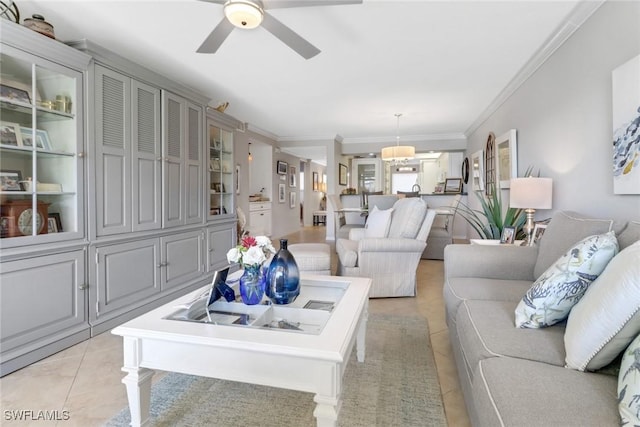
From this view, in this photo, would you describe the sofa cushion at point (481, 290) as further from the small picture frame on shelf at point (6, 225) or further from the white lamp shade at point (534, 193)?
the small picture frame on shelf at point (6, 225)

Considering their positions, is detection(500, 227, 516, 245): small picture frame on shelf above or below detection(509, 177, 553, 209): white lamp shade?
below

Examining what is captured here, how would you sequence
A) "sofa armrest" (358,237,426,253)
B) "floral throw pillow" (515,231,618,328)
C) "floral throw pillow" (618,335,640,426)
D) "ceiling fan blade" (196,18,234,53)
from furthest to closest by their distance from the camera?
"sofa armrest" (358,237,426,253) → "ceiling fan blade" (196,18,234,53) → "floral throw pillow" (515,231,618,328) → "floral throw pillow" (618,335,640,426)

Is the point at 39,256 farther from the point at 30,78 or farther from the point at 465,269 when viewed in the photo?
the point at 465,269

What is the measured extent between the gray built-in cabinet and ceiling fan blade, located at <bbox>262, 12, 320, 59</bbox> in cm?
136

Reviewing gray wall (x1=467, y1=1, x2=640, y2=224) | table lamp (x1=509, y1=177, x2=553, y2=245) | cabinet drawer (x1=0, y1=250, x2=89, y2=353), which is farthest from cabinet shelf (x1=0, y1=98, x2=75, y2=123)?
gray wall (x1=467, y1=1, x2=640, y2=224)

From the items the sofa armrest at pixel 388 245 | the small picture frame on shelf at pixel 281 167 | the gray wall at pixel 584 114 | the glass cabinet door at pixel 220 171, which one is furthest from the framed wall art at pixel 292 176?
→ the gray wall at pixel 584 114

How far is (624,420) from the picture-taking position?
0.73m

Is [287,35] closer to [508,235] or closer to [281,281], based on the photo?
[281,281]

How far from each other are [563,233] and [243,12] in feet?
7.06

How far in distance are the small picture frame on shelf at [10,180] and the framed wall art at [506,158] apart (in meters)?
4.20

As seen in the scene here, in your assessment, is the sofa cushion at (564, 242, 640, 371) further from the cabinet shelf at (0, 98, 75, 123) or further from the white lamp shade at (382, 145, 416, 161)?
the white lamp shade at (382, 145, 416, 161)

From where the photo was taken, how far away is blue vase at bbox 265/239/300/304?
1566 millimetres

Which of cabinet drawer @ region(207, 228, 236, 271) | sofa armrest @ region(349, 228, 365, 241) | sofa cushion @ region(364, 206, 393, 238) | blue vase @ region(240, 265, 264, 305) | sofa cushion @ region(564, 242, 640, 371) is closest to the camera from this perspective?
sofa cushion @ region(564, 242, 640, 371)

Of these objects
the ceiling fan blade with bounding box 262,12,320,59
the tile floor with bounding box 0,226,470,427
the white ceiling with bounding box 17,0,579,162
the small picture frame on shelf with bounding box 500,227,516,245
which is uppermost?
the white ceiling with bounding box 17,0,579,162
